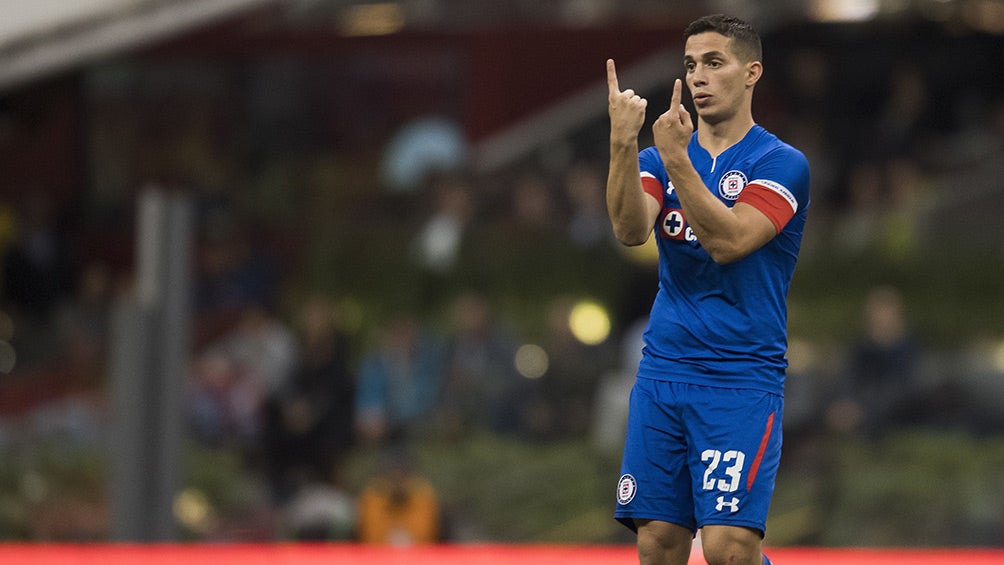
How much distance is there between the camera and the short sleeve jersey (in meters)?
3.86

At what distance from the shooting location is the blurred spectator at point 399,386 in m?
9.67

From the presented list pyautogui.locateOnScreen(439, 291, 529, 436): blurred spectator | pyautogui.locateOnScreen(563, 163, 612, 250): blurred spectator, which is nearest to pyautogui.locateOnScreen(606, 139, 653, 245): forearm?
pyautogui.locateOnScreen(439, 291, 529, 436): blurred spectator

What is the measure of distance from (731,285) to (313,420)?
19.8ft

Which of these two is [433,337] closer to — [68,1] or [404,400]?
[404,400]

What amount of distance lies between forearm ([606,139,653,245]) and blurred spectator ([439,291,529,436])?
590cm

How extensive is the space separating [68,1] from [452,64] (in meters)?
4.28

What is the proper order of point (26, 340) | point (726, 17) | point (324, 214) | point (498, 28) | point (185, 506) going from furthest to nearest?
point (498, 28)
point (324, 214)
point (26, 340)
point (185, 506)
point (726, 17)

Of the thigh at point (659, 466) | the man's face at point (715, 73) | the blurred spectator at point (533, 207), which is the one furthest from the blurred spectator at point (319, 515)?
the man's face at point (715, 73)

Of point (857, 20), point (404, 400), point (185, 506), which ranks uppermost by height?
point (857, 20)

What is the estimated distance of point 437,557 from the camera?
21.0ft

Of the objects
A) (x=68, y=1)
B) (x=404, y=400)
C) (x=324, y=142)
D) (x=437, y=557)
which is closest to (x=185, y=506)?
(x=404, y=400)

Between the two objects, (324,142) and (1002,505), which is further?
(324,142)

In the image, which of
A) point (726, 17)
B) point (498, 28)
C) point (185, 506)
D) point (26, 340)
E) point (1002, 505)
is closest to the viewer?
point (726, 17)

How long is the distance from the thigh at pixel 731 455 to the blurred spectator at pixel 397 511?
17.1ft
